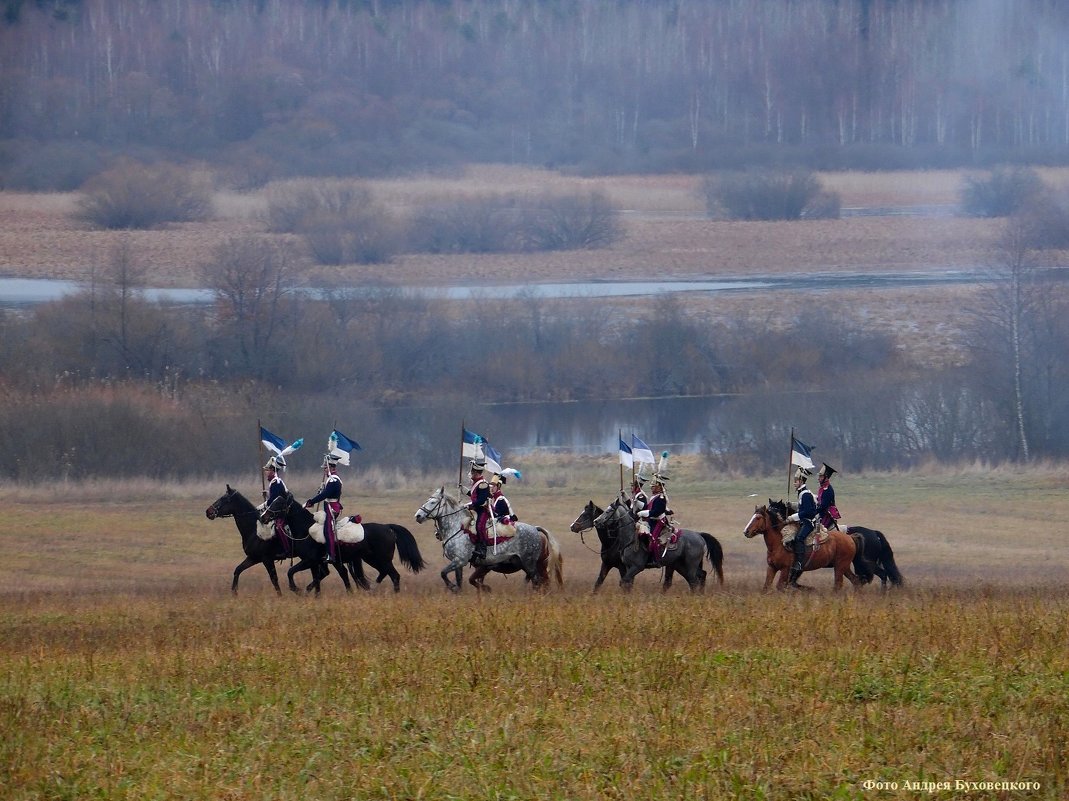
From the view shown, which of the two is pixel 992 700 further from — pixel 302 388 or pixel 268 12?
pixel 268 12

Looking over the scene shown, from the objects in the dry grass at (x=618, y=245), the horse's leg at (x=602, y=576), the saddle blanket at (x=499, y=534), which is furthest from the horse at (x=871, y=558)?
the dry grass at (x=618, y=245)

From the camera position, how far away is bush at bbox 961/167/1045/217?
71.1 meters

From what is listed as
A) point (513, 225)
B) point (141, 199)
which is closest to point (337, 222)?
point (513, 225)

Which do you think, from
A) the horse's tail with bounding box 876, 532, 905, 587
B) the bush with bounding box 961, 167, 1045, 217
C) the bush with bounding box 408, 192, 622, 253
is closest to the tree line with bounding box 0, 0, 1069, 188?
the bush with bounding box 961, 167, 1045, 217

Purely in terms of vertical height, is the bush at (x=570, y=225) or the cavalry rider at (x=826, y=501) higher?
the bush at (x=570, y=225)

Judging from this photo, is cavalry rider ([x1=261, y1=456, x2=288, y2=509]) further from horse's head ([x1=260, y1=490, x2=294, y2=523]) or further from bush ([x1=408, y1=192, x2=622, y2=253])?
bush ([x1=408, y1=192, x2=622, y2=253])

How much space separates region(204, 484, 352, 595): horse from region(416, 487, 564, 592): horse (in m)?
1.53

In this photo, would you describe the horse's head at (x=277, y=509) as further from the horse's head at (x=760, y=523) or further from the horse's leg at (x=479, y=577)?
the horse's head at (x=760, y=523)

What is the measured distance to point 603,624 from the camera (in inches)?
589

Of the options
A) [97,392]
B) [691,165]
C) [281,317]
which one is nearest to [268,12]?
[691,165]

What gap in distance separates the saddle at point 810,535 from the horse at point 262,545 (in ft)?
18.9

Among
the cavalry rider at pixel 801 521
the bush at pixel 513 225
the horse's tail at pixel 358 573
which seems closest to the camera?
the cavalry rider at pixel 801 521

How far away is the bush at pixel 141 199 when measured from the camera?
240 feet

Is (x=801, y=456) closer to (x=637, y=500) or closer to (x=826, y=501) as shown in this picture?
(x=826, y=501)
